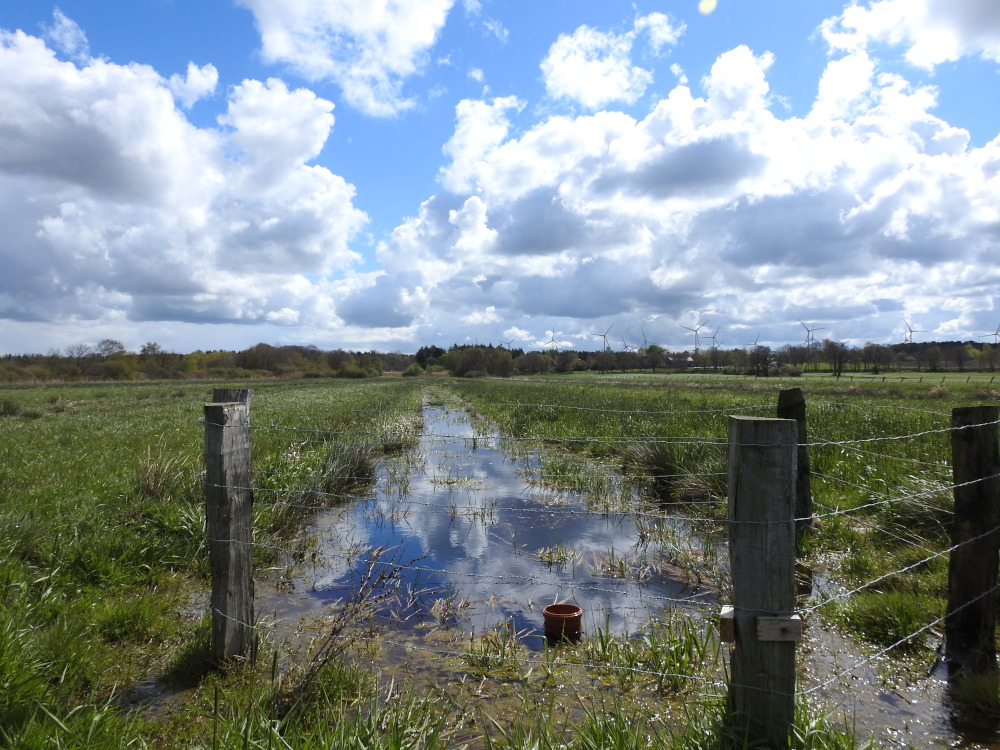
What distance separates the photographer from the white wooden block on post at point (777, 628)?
2.75 m

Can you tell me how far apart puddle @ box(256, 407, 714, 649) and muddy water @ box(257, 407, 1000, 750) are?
19mm

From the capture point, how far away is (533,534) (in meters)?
8.28

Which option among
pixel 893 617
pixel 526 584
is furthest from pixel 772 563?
pixel 526 584

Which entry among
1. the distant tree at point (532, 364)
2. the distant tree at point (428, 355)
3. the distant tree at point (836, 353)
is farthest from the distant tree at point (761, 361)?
the distant tree at point (428, 355)

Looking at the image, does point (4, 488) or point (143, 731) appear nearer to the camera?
point (143, 731)

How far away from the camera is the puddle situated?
5559 mm

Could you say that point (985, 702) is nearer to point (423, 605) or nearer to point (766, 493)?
point (766, 493)

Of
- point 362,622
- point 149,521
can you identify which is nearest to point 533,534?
point 362,622

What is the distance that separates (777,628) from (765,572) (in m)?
0.27

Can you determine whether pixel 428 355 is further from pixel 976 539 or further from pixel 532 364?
pixel 976 539

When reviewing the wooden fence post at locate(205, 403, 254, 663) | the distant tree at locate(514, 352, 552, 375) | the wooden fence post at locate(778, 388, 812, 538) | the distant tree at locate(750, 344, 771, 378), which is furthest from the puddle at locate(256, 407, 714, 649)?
the distant tree at locate(514, 352, 552, 375)

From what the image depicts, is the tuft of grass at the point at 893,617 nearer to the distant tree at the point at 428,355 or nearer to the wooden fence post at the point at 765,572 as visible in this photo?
the wooden fence post at the point at 765,572

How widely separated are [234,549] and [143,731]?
1121 millimetres

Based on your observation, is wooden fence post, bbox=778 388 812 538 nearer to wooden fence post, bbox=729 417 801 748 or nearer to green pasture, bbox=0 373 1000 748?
green pasture, bbox=0 373 1000 748
